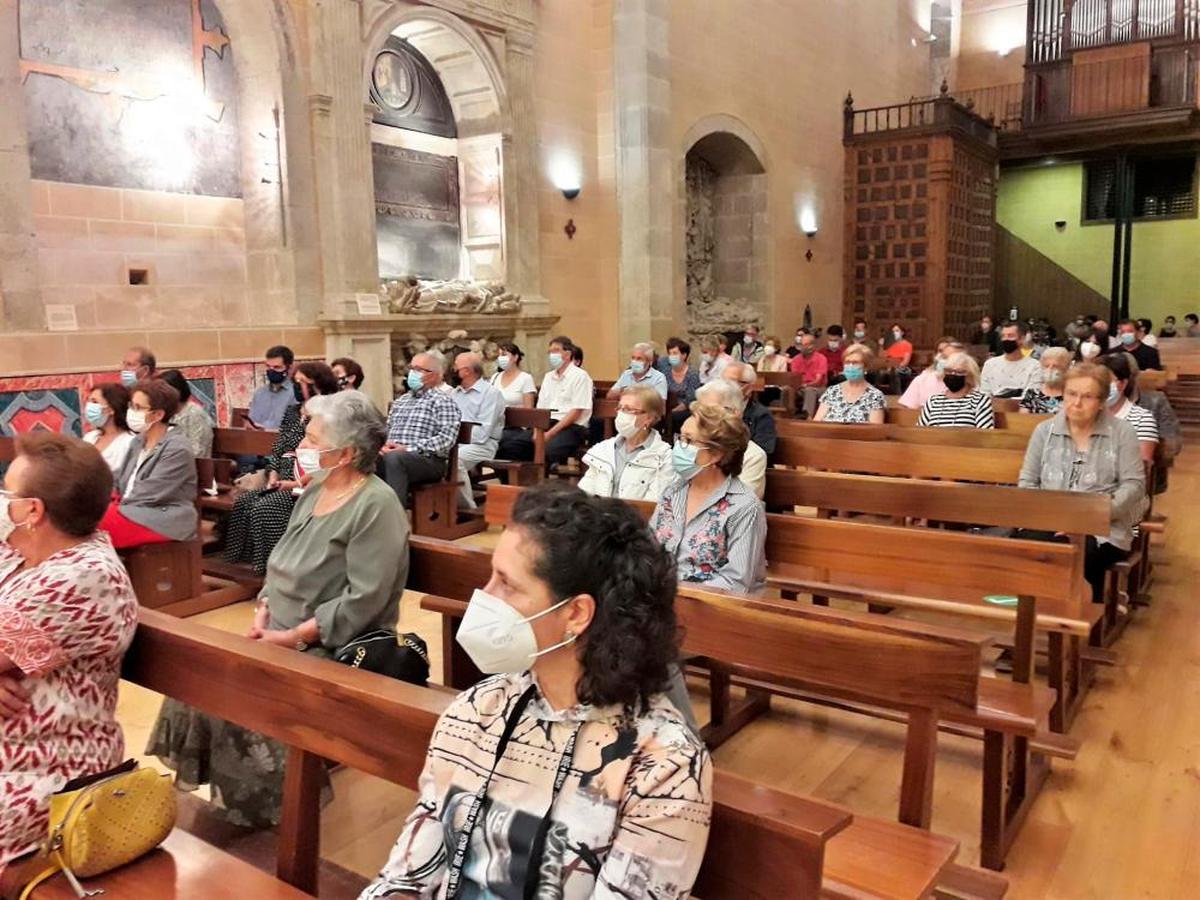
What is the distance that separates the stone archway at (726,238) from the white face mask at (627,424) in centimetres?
1048

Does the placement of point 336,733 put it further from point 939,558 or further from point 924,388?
point 924,388

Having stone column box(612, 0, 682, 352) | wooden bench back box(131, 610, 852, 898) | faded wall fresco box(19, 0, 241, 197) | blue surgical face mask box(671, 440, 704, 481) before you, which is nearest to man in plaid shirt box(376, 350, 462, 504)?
blue surgical face mask box(671, 440, 704, 481)

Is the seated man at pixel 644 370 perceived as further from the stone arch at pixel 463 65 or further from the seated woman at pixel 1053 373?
the stone arch at pixel 463 65

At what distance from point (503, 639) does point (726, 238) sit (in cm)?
1452

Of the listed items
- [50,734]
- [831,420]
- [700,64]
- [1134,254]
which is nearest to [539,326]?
[700,64]

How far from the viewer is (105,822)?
191cm

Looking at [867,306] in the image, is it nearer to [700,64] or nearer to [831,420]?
[700,64]

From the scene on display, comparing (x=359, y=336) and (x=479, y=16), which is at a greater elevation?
(x=479, y=16)

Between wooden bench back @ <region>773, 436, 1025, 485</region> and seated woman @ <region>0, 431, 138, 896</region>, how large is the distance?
3.71 metres

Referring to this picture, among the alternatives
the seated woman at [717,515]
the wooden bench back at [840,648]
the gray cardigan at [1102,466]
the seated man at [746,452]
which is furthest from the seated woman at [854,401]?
the wooden bench back at [840,648]

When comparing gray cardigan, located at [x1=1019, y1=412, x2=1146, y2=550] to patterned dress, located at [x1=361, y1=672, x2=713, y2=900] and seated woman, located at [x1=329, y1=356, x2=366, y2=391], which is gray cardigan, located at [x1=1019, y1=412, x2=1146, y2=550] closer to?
patterned dress, located at [x1=361, y1=672, x2=713, y2=900]

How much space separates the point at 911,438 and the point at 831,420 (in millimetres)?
1099

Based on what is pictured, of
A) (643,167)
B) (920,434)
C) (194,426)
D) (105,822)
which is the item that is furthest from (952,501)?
(643,167)

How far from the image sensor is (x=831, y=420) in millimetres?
6363
